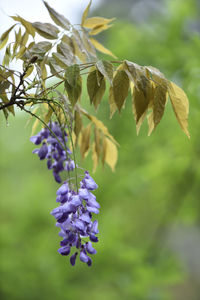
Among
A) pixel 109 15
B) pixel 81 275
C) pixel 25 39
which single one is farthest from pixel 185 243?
pixel 25 39

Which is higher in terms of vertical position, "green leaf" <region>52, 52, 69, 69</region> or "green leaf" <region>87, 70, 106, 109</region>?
"green leaf" <region>52, 52, 69, 69</region>

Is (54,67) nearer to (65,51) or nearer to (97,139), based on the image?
(65,51)

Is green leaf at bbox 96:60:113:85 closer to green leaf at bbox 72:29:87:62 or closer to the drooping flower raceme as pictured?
the drooping flower raceme

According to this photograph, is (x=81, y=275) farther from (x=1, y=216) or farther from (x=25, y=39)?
(x=25, y=39)

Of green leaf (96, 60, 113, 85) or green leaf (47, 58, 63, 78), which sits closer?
green leaf (96, 60, 113, 85)

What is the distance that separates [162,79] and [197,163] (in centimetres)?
318

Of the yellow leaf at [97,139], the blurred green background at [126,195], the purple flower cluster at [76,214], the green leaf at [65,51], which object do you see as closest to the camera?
the purple flower cluster at [76,214]

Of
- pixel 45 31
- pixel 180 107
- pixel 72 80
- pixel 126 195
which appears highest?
pixel 45 31

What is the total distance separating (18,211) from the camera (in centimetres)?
450

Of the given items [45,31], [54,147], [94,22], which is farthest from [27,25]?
[54,147]

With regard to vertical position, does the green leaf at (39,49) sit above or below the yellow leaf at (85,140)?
above

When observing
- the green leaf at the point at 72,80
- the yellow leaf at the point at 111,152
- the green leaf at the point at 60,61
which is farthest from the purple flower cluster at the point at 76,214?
the yellow leaf at the point at 111,152

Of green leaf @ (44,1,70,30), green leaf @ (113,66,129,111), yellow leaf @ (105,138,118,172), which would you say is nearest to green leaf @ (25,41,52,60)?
green leaf @ (44,1,70,30)

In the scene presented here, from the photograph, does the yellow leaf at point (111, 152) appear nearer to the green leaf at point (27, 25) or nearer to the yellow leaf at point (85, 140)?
the yellow leaf at point (85, 140)
